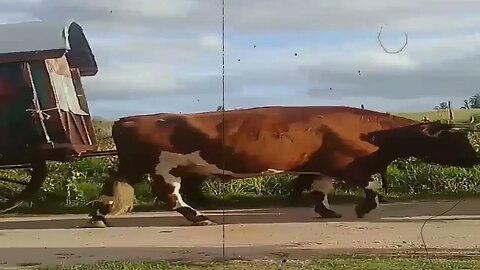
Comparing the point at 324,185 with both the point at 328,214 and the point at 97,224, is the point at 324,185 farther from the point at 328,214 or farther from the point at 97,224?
the point at 97,224

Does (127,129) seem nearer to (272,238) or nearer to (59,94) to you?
(59,94)

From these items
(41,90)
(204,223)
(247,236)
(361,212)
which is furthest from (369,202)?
(41,90)

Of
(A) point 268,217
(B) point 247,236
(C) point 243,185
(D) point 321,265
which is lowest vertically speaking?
(A) point 268,217

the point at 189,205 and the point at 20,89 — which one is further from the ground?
the point at 20,89

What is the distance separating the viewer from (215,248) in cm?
1122

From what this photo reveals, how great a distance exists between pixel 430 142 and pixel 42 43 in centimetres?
493

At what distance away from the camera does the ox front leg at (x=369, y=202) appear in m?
12.8

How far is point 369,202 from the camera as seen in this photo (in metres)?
12.9

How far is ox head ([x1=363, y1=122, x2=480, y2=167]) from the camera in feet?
41.5

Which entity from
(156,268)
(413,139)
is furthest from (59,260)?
(413,139)

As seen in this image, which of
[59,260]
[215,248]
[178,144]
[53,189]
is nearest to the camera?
[59,260]

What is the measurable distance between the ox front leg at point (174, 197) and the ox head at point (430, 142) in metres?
2.31

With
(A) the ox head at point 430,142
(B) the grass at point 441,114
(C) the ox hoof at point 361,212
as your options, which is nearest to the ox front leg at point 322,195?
(C) the ox hoof at point 361,212

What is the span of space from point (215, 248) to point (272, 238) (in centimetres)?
96
